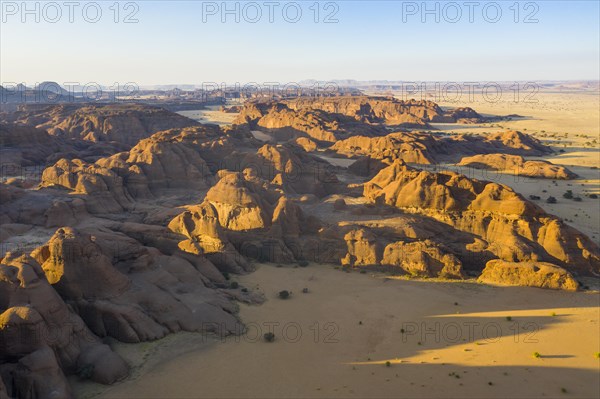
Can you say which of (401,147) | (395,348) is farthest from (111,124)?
(395,348)

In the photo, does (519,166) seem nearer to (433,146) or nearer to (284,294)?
(433,146)

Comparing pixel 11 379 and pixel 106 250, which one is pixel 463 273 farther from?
pixel 11 379

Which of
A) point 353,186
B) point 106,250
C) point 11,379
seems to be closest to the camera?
point 11,379

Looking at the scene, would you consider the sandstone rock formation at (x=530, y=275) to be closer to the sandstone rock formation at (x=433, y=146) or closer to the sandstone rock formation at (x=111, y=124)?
the sandstone rock formation at (x=433, y=146)

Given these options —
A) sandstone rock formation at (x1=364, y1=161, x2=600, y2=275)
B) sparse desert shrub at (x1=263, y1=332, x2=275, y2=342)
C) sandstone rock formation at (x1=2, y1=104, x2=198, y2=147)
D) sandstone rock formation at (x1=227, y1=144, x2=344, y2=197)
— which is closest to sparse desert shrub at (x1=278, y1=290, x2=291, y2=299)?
sparse desert shrub at (x1=263, y1=332, x2=275, y2=342)

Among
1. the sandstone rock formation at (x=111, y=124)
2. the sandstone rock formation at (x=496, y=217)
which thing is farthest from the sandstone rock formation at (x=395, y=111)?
the sandstone rock formation at (x=496, y=217)

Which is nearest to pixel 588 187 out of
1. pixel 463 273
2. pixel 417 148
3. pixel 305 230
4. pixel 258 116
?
pixel 417 148
